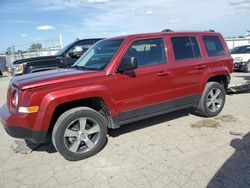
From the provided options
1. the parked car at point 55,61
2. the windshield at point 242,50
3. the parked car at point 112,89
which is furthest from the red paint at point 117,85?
the windshield at point 242,50

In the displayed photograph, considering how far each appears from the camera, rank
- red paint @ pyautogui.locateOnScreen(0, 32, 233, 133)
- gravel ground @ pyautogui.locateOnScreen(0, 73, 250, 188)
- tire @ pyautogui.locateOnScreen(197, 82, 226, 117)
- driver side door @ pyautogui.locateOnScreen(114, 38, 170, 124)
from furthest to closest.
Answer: tire @ pyautogui.locateOnScreen(197, 82, 226, 117) → driver side door @ pyautogui.locateOnScreen(114, 38, 170, 124) → red paint @ pyautogui.locateOnScreen(0, 32, 233, 133) → gravel ground @ pyautogui.locateOnScreen(0, 73, 250, 188)

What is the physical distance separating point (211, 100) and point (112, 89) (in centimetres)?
266

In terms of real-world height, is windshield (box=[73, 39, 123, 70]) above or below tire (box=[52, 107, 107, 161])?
above

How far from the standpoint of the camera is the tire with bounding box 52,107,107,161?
12.2 ft

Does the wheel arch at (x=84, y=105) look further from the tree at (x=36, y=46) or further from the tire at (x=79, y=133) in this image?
the tree at (x=36, y=46)

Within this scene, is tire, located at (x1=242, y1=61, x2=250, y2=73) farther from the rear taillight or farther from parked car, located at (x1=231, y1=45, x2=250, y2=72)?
the rear taillight

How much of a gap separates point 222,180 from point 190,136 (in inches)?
57.8

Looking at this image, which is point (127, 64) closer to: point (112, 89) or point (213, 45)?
point (112, 89)

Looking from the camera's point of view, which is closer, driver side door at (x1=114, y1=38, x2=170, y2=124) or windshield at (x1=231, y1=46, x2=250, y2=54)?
driver side door at (x1=114, y1=38, x2=170, y2=124)

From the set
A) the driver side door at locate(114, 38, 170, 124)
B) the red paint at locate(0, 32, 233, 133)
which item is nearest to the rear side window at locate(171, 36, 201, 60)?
the red paint at locate(0, 32, 233, 133)

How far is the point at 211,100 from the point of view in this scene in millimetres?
5582

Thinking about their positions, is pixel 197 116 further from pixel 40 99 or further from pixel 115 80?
pixel 40 99

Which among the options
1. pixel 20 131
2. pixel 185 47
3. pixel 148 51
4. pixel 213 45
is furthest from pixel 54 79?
pixel 213 45

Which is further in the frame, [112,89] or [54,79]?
[112,89]
